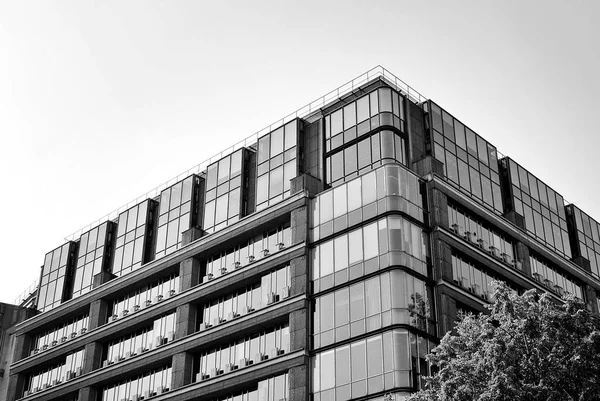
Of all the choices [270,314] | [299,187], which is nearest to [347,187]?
[299,187]

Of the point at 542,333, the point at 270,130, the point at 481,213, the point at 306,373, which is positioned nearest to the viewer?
the point at 542,333

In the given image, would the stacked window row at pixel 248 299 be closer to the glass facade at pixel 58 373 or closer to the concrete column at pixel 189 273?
the concrete column at pixel 189 273

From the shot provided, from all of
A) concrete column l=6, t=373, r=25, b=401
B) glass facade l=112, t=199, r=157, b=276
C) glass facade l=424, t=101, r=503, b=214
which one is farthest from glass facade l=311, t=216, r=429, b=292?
concrete column l=6, t=373, r=25, b=401

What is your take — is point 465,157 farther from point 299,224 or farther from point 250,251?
point 250,251

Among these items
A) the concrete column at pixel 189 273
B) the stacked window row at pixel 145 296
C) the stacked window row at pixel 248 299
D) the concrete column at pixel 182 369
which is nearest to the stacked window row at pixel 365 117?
the stacked window row at pixel 248 299

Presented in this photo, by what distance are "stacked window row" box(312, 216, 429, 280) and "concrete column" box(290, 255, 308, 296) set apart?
0.63 meters

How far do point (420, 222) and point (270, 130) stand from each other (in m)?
15.8

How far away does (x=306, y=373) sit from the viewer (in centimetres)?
5050

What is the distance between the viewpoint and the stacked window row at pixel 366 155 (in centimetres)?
5475

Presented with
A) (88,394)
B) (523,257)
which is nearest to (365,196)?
(523,257)

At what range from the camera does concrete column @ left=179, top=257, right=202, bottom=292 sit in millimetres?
61688

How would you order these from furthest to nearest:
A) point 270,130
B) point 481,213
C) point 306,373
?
point 270,130 < point 481,213 < point 306,373

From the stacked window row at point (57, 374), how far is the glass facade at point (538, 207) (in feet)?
120

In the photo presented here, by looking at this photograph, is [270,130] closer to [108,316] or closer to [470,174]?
[470,174]
